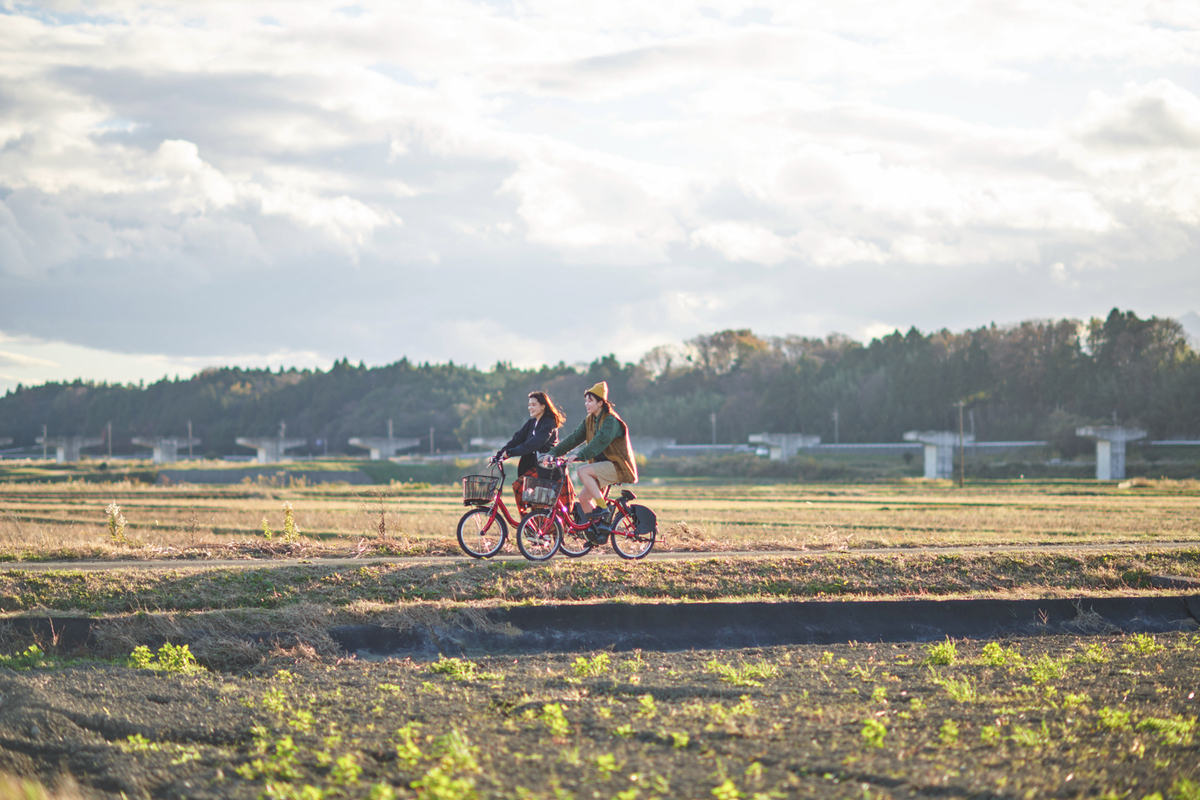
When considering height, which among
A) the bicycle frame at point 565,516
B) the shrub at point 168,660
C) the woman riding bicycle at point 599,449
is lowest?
the shrub at point 168,660

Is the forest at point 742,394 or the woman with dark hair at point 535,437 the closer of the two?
the woman with dark hair at point 535,437

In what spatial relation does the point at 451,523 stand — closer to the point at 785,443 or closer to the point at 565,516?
the point at 565,516

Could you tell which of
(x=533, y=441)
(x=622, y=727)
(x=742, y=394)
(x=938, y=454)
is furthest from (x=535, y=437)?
(x=742, y=394)

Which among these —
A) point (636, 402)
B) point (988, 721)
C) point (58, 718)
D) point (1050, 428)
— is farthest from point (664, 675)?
point (636, 402)

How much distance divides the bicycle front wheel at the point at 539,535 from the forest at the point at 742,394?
83115 mm

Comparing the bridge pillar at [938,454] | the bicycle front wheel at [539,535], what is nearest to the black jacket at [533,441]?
the bicycle front wheel at [539,535]

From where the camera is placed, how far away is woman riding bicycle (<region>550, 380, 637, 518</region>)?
1137 centimetres

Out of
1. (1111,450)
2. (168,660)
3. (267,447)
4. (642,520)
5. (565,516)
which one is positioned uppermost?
(565,516)

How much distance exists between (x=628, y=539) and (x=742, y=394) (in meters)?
116

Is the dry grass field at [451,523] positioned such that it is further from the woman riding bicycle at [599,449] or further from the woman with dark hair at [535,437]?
the woman riding bicycle at [599,449]

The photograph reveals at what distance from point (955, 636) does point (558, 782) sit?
285 inches

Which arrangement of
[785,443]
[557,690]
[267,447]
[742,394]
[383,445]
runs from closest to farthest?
[557,690] → [785,443] → [742,394] → [267,447] → [383,445]

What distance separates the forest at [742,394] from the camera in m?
96.4

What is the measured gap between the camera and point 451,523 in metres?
21.6
